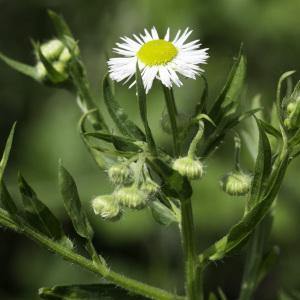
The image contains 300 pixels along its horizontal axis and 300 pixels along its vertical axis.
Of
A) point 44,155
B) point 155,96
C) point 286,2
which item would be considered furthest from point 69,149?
point 286,2

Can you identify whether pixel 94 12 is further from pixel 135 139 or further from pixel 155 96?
pixel 135 139

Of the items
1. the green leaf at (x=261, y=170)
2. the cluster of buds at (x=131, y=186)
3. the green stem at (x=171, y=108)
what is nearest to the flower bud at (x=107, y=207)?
the cluster of buds at (x=131, y=186)

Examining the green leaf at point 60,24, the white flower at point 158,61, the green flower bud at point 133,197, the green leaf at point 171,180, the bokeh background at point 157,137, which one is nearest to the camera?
the green leaf at point 171,180

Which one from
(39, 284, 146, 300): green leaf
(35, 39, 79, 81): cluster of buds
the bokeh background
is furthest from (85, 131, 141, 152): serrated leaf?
the bokeh background

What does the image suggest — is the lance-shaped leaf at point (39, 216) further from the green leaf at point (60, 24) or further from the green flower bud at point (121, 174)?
the green leaf at point (60, 24)

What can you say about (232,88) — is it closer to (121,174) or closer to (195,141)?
(195,141)

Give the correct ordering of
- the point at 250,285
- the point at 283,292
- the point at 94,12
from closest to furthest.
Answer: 1. the point at 250,285
2. the point at 283,292
3. the point at 94,12

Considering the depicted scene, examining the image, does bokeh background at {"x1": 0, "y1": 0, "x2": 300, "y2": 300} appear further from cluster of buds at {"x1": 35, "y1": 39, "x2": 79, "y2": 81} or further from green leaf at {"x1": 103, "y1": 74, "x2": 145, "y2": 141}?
green leaf at {"x1": 103, "y1": 74, "x2": 145, "y2": 141}
